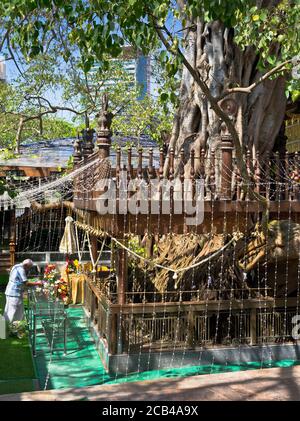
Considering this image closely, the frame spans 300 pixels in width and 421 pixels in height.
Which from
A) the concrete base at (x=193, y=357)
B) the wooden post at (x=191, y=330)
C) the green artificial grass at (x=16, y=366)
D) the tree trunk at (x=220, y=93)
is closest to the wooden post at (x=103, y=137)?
the tree trunk at (x=220, y=93)

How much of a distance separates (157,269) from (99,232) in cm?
134

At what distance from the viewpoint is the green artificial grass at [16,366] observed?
622 cm

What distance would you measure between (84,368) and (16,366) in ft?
3.19

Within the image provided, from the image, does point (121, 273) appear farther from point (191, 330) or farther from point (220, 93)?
point (220, 93)

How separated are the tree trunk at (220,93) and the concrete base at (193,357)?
300cm

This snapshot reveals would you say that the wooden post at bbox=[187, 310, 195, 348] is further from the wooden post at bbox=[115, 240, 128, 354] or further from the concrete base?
the wooden post at bbox=[115, 240, 128, 354]

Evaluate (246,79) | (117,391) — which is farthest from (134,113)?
(117,391)

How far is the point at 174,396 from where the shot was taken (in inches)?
154

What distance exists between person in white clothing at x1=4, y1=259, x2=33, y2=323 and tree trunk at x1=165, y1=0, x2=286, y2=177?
3.38 m

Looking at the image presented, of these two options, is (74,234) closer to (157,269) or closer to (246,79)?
(157,269)

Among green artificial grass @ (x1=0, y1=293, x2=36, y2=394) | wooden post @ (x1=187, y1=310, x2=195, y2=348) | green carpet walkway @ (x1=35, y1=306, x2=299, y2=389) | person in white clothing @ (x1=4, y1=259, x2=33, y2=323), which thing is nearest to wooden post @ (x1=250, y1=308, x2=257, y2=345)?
green carpet walkway @ (x1=35, y1=306, x2=299, y2=389)

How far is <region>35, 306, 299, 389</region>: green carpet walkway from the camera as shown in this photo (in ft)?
22.5

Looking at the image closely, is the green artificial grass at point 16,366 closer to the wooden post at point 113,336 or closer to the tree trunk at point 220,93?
the wooden post at point 113,336

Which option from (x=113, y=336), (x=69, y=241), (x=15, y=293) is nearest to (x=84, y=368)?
(x=113, y=336)
